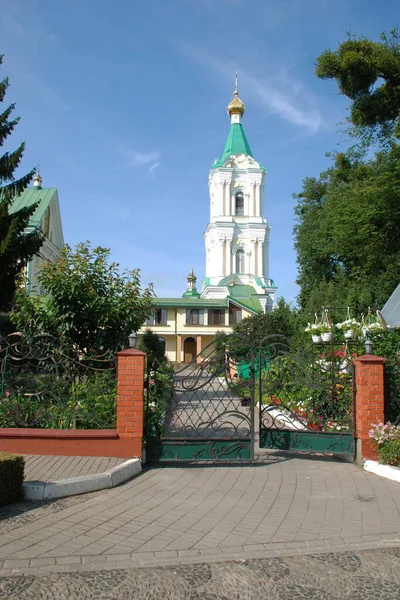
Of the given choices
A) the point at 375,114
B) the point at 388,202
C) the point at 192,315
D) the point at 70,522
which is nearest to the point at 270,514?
the point at 70,522

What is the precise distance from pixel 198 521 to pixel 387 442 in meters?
3.64

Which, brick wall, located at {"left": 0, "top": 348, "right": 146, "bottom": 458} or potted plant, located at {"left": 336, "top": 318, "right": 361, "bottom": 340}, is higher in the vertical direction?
potted plant, located at {"left": 336, "top": 318, "right": 361, "bottom": 340}

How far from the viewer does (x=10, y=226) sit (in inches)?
681

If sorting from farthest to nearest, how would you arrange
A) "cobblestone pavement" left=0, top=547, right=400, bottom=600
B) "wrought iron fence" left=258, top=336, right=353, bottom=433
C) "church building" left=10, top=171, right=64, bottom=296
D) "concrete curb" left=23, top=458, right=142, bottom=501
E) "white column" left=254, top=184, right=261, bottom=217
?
"white column" left=254, top=184, right=261, bottom=217
"church building" left=10, top=171, right=64, bottom=296
"wrought iron fence" left=258, top=336, right=353, bottom=433
"concrete curb" left=23, top=458, right=142, bottom=501
"cobblestone pavement" left=0, top=547, right=400, bottom=600

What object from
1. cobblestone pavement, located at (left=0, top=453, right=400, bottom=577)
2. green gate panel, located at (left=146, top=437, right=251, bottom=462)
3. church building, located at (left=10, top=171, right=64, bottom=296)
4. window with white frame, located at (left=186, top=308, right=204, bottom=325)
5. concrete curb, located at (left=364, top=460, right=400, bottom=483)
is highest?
church building, located at (left=10, top=171, right=64, bottom=296)

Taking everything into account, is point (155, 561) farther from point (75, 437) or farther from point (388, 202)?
point (388, 202)

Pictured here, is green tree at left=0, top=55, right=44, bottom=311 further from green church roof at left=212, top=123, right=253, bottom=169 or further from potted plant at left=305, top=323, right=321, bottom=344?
green church roof at left=212, top=123, right=253, bottom=169

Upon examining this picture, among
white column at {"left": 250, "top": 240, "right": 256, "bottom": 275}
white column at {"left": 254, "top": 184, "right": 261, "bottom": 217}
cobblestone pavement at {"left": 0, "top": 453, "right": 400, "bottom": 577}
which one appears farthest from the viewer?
white column at {"left": 254, "top": 184, "right": 261, "bottom": 217}

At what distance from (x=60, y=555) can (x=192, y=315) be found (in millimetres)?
45809

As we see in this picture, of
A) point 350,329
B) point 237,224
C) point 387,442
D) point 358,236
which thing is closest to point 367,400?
point 387,442

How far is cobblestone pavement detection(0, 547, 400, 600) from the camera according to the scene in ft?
12.6

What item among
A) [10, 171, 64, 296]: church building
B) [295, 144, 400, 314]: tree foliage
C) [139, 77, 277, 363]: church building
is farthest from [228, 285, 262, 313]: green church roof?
[10, 171, 64, 296]: church building

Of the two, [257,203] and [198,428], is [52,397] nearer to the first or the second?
[198,428]

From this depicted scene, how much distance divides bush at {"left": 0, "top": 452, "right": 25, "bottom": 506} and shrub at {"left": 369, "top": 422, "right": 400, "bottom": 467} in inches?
201
